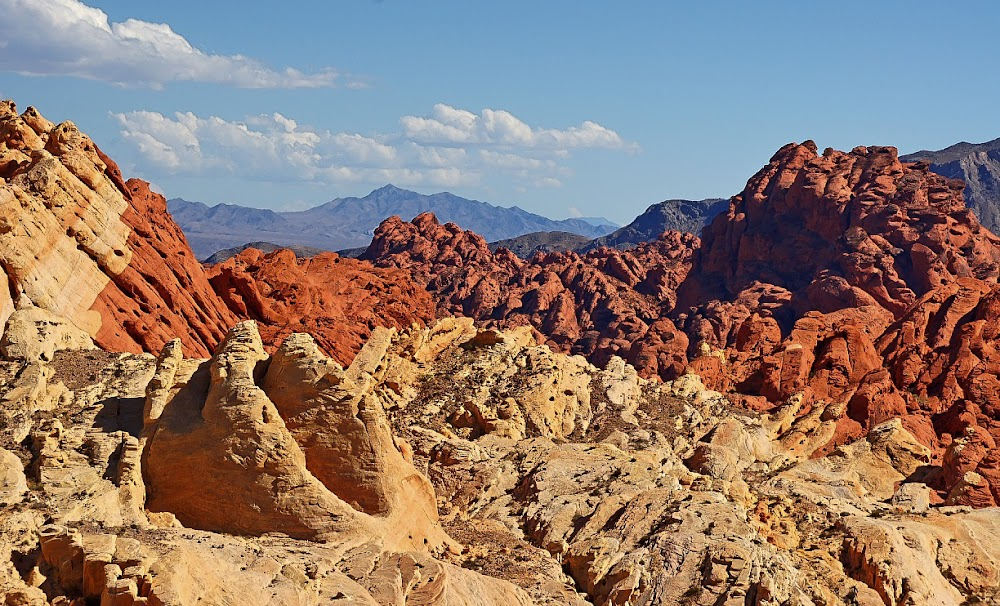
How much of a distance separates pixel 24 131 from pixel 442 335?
80.2ft

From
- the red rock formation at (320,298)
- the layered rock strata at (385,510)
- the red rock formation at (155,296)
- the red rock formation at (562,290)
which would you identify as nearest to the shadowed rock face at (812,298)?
the red rock formation at (562,290)

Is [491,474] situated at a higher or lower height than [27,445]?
lower

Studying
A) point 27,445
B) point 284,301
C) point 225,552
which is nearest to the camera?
point 225,552

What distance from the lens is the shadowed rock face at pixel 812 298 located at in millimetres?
67375

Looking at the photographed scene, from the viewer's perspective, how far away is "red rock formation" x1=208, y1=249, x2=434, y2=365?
70688 millimetres

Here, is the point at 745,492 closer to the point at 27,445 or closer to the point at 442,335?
the point at 442,335

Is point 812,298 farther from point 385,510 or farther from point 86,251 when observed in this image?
point 385,510

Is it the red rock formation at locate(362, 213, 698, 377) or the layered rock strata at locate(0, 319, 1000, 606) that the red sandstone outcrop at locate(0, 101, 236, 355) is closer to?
the layered rock strata at locate(0, 319, 1000, 606)

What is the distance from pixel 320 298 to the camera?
8188 cm

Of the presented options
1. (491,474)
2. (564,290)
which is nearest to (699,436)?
(491,474)

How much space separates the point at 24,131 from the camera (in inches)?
2083

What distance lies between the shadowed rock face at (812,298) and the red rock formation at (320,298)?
25920 mm

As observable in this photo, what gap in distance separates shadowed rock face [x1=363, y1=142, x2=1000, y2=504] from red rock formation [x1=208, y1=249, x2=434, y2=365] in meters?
25.9

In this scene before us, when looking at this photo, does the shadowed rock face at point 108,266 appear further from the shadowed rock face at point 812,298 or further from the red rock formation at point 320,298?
the shadowed rock face at point 812,298
